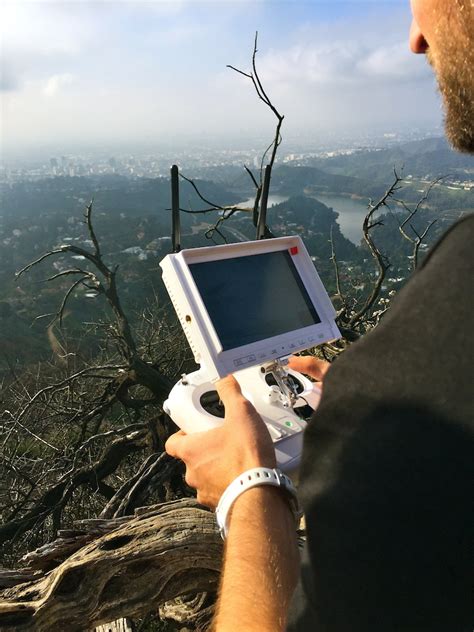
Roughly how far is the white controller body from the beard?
100cm

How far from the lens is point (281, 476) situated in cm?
118

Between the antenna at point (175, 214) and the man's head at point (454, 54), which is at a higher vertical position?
the man's head at point (454, 54)

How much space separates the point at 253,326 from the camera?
1704mm

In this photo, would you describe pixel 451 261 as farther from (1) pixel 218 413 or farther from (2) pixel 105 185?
(2) pixel 105 185

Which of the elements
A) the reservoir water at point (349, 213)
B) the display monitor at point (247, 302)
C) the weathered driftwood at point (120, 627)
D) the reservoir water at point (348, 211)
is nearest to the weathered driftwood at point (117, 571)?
the weathered driftwood at point (120, 627)

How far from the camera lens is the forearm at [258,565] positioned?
98 cm

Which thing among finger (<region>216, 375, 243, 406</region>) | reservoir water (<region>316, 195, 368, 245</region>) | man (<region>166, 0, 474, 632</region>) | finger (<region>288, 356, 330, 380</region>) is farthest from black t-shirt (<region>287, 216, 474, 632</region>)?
reservoir water (<region>316, 195, 368, 245</region>)

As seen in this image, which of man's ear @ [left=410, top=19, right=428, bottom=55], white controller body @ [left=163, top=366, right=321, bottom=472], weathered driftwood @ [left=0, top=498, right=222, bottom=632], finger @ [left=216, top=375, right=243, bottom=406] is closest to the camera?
man's ear @ [left=410, top=19, right=428, bottom=55]

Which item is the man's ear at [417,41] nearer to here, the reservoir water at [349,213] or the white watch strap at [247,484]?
the white watch strap at [247,484]

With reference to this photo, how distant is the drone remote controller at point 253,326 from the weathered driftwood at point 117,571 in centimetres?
86

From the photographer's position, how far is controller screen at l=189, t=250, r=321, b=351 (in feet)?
5.45

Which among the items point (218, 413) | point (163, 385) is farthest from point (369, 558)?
point (163, 385)

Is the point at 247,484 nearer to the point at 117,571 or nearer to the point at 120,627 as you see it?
the point at 117,571

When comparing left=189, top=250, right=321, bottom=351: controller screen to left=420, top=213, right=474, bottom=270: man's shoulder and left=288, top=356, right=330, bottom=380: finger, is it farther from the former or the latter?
left=420, top=213, right=474, bottom=270: man's shoulder
